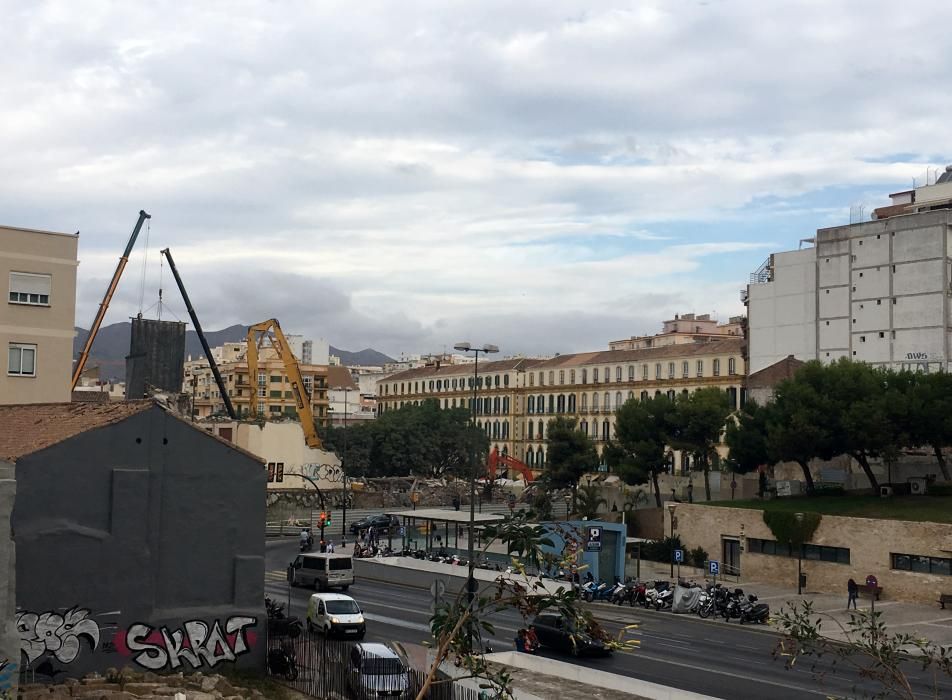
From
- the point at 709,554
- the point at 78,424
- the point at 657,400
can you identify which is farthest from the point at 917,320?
the point at 78,424

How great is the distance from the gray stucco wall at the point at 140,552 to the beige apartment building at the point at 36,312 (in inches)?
430

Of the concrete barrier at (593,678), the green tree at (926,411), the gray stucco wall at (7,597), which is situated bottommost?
the concrete barrier at (593,678)

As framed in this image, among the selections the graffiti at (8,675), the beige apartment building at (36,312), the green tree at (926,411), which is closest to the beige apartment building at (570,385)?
the green tree at (926,411)

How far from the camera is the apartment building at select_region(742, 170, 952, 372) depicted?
77.7 m

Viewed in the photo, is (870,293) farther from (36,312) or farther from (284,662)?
(284,662)

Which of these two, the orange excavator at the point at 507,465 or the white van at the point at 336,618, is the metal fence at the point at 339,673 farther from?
the orange excavator at the point at 507,465

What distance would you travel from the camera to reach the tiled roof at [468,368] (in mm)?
129250

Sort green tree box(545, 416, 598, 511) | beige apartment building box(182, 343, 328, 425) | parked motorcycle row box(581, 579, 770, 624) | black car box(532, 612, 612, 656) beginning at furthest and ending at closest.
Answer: beige apartment building box(182, 343, 328, 425)
green tree box(545, 416, 598, 511)
parked motorcycle row box(581, 579, 770, 624)
black car box(532, 612, 612, 656)

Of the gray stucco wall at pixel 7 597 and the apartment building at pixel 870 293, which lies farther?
the apartment building at pixel 870 293

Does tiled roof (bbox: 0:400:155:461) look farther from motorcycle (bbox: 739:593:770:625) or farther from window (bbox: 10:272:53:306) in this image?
motorcycle (bbox: 739:593:770:625)

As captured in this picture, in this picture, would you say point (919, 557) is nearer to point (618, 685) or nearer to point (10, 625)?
point (618, 685)

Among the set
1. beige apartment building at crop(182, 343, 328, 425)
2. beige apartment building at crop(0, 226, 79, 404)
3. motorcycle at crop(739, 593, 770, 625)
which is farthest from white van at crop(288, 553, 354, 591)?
beige apartment building at crop(182, 343, 328, 425)

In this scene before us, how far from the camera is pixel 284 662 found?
2764 centimetres

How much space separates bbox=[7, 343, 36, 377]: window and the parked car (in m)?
16.9
